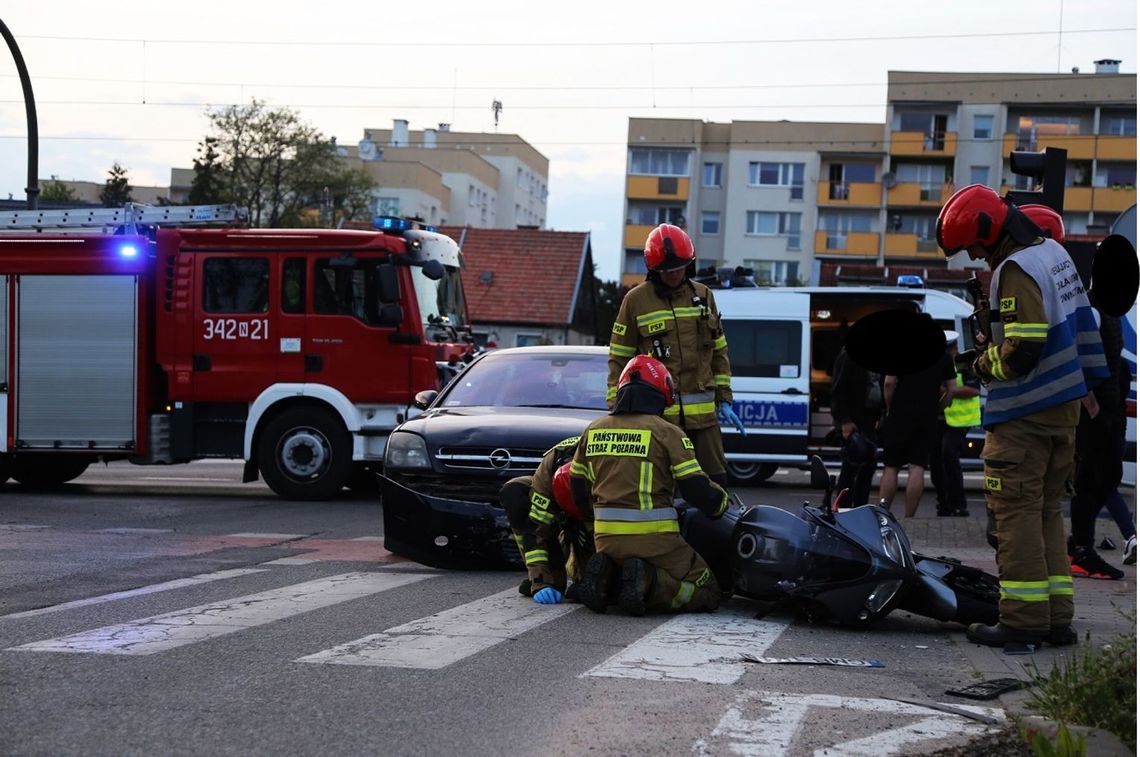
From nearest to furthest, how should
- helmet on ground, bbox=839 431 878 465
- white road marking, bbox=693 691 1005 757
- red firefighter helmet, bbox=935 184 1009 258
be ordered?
1. white road marking, bbox=693 691 1005 757
2. red firefighter helmet, bbox=935 184 1009 258
3. helmet on ground, bbox=839 431 878 465

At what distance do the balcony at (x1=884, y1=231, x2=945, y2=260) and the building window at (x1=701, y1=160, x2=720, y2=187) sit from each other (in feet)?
32.2

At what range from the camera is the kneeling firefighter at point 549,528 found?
25.3 feet

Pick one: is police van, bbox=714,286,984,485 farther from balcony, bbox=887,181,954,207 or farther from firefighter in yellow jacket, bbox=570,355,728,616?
balcony, bbox=887,181,954,207

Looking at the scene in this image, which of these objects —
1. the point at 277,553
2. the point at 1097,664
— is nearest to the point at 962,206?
the point at 1097,664

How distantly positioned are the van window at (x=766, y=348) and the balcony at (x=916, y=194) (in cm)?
5542

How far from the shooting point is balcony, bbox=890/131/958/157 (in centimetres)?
7050

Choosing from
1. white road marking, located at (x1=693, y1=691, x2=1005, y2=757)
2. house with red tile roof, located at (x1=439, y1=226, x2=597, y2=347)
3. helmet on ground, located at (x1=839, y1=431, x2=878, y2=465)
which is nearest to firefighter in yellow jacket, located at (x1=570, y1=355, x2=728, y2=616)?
white road marking, located at (x1=693, y1=691, x2=1005, y2=757)

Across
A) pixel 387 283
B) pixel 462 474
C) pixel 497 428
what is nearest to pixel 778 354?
pixel 387 283

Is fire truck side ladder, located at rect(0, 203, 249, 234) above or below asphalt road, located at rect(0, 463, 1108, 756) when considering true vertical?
above

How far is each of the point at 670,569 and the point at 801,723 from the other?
7.85ft

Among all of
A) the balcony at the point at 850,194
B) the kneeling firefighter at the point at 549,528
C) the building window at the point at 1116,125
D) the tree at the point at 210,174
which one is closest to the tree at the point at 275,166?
the tree at the point at 210,174

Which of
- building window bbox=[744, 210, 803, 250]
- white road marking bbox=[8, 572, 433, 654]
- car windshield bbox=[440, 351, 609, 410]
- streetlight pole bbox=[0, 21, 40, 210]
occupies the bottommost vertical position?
white road marking bbox=[8, 572, 433, 654]

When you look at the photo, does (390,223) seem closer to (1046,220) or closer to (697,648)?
(1046,220)

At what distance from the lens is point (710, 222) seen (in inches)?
3068
